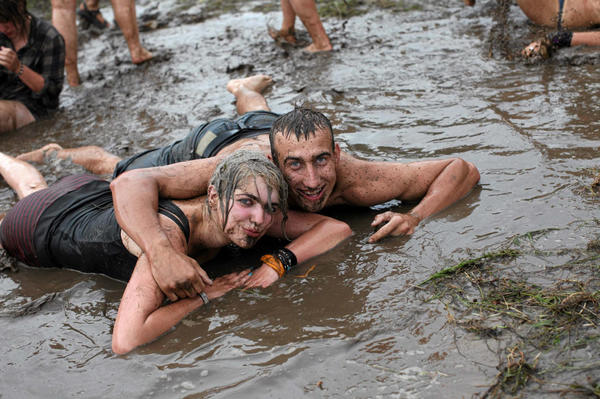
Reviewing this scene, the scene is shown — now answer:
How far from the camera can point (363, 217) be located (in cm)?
427

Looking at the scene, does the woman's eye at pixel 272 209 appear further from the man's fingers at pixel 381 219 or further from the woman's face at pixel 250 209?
the man's fingers at pixel 381 219

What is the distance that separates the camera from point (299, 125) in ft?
12.5

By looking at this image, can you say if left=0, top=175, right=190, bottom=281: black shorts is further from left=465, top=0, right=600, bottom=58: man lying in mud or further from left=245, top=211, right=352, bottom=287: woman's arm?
left=465, top=0, right=600, bottom=58: man lying in mud

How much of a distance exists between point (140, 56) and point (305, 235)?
554 cm

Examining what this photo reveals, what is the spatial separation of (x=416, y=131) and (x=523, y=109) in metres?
1.01

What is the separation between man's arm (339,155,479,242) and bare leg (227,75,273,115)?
212 cm

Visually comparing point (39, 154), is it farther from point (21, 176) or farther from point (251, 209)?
point (251, 209)

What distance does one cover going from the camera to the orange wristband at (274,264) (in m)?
3.58

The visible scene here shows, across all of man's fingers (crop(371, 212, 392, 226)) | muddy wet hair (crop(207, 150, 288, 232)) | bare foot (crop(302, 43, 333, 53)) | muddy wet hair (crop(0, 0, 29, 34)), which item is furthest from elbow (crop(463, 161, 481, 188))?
muddy wet hair (crop(0, 0, 29, 34))

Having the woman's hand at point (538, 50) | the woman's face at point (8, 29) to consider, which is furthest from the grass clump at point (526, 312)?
the woman's face at point (8, 29)

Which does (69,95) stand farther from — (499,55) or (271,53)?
(499,55)

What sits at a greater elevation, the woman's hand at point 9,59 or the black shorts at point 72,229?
the woman's hand at point 9,59

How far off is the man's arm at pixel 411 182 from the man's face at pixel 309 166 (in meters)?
0.35

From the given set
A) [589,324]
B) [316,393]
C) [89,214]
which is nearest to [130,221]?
[89,214]
